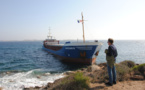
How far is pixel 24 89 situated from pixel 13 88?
103 cm

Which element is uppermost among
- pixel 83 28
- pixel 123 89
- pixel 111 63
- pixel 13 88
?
pixel 83 28

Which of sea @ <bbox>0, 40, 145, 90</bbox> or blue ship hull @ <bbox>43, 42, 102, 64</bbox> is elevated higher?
blue ship hull @ <bbox>43, 42, 102, 64</bbox>

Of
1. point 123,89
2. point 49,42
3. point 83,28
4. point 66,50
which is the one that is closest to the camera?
point 123,89

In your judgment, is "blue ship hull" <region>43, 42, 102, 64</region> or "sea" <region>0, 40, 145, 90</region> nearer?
"sea" <region>0, 40, 145, 90</region>

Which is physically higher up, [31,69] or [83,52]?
[83,52]

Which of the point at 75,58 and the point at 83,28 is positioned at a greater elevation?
the point at 83,28

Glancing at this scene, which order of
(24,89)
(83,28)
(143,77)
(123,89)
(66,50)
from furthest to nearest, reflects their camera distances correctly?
(66,50), (83,28), (24,89), (143,77), (123,89)

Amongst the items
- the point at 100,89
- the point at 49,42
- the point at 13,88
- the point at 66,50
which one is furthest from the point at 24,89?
the point at 49,42

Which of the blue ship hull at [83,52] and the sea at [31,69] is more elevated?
the blue ship hull at [83,52]

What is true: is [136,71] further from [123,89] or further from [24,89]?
[24,89]

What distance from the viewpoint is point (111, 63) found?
481 centimetres

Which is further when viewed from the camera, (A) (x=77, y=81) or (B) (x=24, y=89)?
(B) (x=24, y=89)

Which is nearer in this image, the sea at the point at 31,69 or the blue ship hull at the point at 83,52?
the sea at the point at 31,69

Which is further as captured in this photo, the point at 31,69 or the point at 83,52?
the point at 83,52
